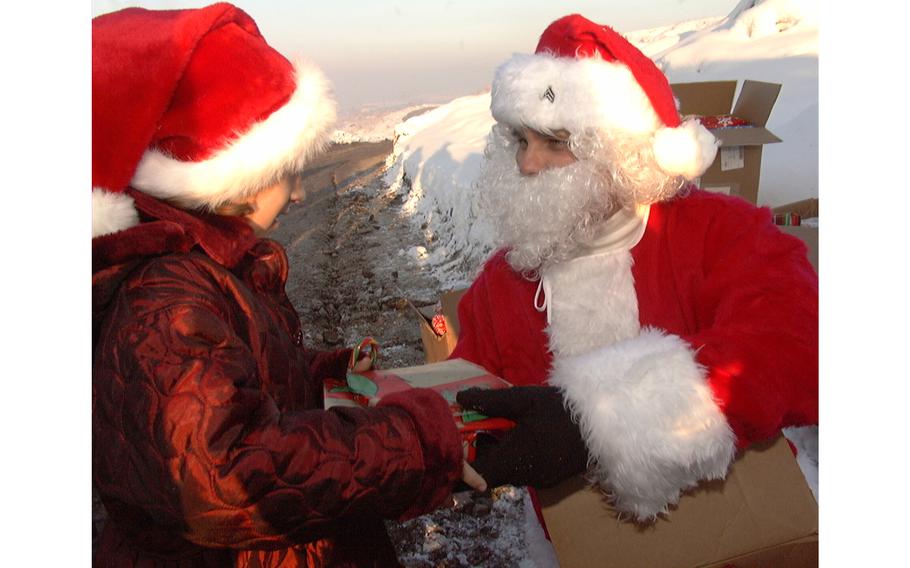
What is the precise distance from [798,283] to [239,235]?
1.36m

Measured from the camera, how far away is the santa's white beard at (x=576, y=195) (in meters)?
2.03

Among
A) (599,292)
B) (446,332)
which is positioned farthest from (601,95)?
(446,332)

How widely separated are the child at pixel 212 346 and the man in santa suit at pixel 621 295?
0.32m

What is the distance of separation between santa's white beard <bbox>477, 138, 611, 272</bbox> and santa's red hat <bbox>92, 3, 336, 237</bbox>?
28.7 inches

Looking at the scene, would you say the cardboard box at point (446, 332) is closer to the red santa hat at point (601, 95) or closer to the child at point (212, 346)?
Result: the red santa hat at point (601, 95)

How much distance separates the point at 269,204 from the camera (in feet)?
5.37

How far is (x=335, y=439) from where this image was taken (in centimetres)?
129

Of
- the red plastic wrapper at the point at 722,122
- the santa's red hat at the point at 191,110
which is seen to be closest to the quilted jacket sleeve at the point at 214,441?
the santa's red hat at the point at 191,110

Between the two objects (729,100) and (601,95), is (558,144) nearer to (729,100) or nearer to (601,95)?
(601,95)

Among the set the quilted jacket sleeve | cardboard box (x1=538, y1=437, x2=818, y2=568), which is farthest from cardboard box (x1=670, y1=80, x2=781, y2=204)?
the quilted jacket sleeve

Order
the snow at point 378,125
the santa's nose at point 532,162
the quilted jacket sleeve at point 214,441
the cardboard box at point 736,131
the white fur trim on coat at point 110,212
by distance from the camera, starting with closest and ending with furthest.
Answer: the quilted jacket sleeve at point 214,441, the white fur trim on coat at point 110,212, the santa's nose at point 532,162, the cardboard box at point 736,131, the snow at point 378,125

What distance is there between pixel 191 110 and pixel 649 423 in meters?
1.19

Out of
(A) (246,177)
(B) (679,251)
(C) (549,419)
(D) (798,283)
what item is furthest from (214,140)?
(D) (798,283)

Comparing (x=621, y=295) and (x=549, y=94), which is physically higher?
(x=549, y=94)
